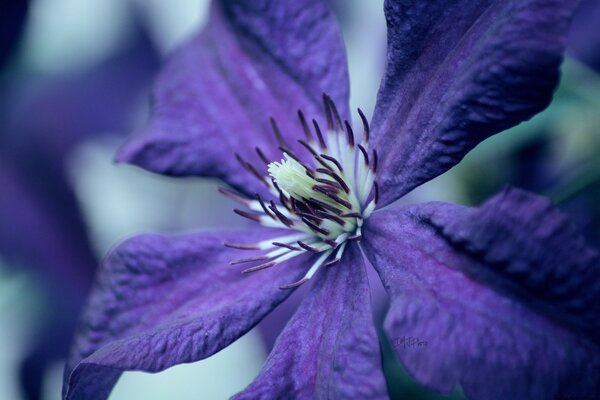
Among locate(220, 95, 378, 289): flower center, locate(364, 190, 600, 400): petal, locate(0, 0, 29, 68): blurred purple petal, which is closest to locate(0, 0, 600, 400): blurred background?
locate(0, 0, 29, 68): blurred purple petal

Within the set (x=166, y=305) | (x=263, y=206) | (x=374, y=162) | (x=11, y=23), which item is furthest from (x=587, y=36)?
(x=11, y=23)

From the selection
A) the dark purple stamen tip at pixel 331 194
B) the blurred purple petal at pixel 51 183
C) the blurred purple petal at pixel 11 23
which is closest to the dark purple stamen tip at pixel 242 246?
the dark purple stamen tip at pixel 331 194

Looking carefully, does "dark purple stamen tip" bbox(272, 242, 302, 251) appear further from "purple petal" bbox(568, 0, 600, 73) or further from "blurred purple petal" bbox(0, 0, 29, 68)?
"blurred purple petal" bbox(0, 0, 29, 68)

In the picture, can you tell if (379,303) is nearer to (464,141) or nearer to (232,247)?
(232,247)

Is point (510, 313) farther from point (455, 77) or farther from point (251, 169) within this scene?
point (251, 169)

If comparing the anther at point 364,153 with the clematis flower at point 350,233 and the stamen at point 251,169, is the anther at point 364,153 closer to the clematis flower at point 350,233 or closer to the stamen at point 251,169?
the clematis flower at point 350,233

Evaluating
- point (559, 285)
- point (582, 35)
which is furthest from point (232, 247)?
point (582, 35)
